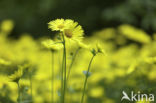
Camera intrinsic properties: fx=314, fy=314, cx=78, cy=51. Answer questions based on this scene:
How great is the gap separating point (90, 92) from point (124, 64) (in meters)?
0.53

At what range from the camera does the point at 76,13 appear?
16.8 ft

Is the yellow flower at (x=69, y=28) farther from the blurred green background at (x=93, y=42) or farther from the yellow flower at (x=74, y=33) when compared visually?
the blurred green background at (x=93, y=42)

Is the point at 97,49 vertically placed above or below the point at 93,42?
below

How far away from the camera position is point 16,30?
5.70 meters

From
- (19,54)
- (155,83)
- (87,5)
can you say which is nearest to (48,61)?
(19,54)

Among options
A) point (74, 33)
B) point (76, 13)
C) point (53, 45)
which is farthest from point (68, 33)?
point (76, 13)

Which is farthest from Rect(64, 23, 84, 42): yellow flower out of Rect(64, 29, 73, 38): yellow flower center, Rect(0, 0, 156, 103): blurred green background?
Rect(0, 0, 156, 103): blurred green background

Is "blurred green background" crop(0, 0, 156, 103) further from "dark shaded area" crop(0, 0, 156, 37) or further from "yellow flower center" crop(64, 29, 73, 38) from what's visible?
"yellow flower center" crop(64, 29, 73, 38)

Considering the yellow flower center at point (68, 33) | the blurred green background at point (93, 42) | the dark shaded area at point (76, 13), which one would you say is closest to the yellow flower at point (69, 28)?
the yellow flower center at point (68, 33)

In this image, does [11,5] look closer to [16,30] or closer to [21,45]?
[16,30]

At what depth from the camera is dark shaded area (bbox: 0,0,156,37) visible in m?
4.40

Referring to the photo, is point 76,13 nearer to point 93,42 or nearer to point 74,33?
point 93,42

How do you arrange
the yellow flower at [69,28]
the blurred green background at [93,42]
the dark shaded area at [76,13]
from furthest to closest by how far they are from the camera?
the dark shaded area at [76,13] → the blurred green background at [93,42] → the yellow flower at [69,28]

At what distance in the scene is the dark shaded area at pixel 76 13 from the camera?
173 inches
